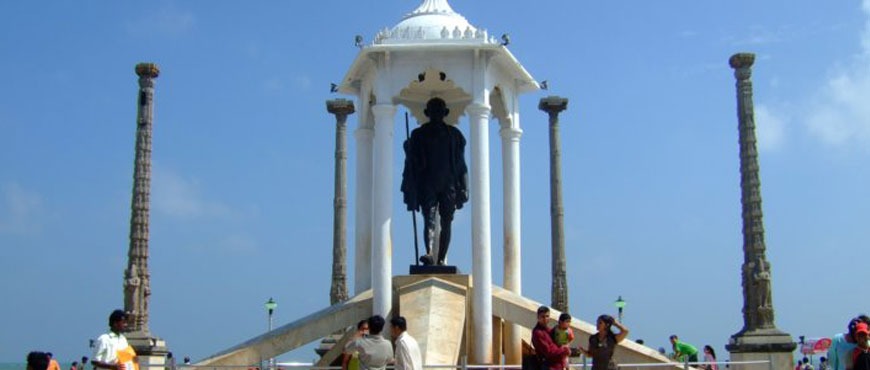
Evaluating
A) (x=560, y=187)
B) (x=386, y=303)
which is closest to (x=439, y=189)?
(x=386, y=303)

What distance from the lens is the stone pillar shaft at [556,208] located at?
43.4 meters

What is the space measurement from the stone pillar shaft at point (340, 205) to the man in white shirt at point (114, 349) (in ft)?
106

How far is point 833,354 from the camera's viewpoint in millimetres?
12570

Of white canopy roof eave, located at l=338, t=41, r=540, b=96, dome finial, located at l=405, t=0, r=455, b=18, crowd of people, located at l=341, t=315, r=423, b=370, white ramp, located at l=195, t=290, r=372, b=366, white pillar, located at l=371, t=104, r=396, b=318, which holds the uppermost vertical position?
dome finial, located at l=405, t=0, r=455, b=18

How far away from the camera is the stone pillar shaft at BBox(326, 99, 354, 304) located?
44.2 m

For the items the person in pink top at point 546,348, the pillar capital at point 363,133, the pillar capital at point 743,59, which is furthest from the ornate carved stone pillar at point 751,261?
the person in pink top at point 546,348

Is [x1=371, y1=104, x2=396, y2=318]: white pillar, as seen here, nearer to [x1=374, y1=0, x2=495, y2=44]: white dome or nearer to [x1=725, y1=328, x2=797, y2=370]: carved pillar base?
[x1=374, y1=0, x2=495, y2=44]: white dome

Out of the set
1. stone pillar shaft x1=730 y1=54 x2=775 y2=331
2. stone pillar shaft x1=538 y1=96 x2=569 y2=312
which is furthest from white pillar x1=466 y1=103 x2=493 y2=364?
stone pillar shaft x1=538 y1=96 x2=569 y2=312

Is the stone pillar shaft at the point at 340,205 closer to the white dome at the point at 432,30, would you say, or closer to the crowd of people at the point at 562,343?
the white dome at the point at 432,30

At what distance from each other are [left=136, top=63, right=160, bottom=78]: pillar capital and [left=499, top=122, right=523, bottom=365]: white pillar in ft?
74.0

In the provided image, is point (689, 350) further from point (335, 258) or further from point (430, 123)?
point (335, 258)

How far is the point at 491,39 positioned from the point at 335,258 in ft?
89.8

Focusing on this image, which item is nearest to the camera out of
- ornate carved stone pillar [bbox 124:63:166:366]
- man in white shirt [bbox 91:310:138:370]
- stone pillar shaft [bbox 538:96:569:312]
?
man in white shirt [bbox 91:310:138:370]

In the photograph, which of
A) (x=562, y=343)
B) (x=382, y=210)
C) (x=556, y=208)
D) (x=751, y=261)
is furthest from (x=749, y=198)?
(x=562, y=343)
